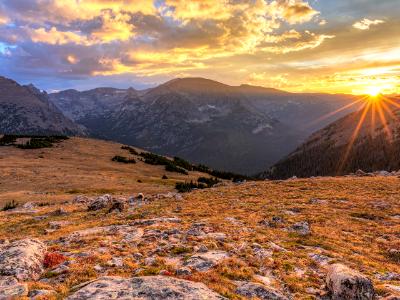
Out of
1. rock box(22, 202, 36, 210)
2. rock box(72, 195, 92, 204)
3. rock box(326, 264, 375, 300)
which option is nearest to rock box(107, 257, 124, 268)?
rock box(326, 264, 375, 300)

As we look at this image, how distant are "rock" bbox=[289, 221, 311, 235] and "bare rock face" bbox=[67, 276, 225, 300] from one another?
13.1 m

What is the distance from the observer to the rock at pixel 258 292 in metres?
13.4

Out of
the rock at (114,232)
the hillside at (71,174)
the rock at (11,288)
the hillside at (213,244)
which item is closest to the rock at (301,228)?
the hillside at (213,244)

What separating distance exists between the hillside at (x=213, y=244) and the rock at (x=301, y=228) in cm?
8

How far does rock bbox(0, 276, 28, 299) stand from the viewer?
12.2 metres

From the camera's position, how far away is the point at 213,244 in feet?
65.5

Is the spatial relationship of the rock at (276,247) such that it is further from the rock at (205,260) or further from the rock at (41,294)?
the rock at (41,294)

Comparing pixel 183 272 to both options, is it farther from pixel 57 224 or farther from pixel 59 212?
pixel 59 212

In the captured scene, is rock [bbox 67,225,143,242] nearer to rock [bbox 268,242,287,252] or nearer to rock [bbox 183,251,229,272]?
rock [bbox 183,251,229,272]

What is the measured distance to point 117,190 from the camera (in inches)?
2000

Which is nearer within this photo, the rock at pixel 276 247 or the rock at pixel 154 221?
the rock at pixel 276 247

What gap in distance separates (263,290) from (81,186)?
1694 inches

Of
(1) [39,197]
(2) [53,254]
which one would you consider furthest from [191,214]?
(1) [39,197]

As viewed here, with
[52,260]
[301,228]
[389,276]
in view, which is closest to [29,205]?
[52,260]
